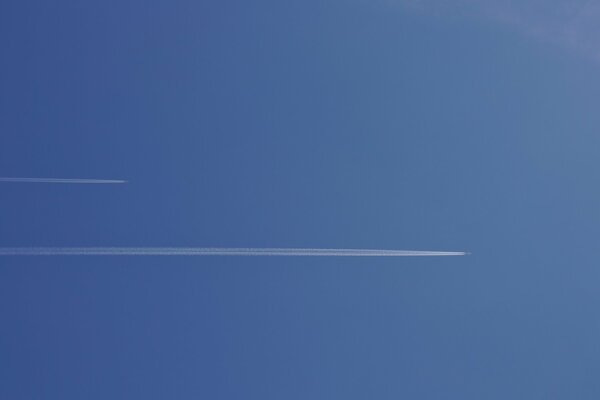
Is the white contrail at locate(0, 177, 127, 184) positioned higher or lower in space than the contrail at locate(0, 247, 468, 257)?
higher

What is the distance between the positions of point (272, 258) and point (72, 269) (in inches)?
62.2

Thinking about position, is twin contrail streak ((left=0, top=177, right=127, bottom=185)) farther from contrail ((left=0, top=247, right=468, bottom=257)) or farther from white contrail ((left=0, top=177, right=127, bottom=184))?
contrail ((left=0, top=247, right=468, bottom=257))

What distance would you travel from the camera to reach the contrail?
16.1 feet

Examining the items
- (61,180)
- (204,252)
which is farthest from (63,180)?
(204,252)

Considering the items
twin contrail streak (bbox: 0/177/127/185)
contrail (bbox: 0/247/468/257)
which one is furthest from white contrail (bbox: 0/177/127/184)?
contrail (bbox: 0/247/468/257)

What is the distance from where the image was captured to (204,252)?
5.05 m

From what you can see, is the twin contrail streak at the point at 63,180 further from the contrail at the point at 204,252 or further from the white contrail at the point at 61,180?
the contrail at the point at 204,252

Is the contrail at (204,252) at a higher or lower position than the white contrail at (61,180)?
lower

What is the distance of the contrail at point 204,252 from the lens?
4895 millimetres

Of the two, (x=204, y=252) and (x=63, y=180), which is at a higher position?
(x=63, y=180)

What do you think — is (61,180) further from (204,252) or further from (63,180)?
(204,252)

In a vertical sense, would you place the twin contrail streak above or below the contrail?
above

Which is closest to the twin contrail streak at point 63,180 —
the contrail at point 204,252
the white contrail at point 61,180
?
the white contrail at point 61,180

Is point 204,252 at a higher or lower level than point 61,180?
lower
